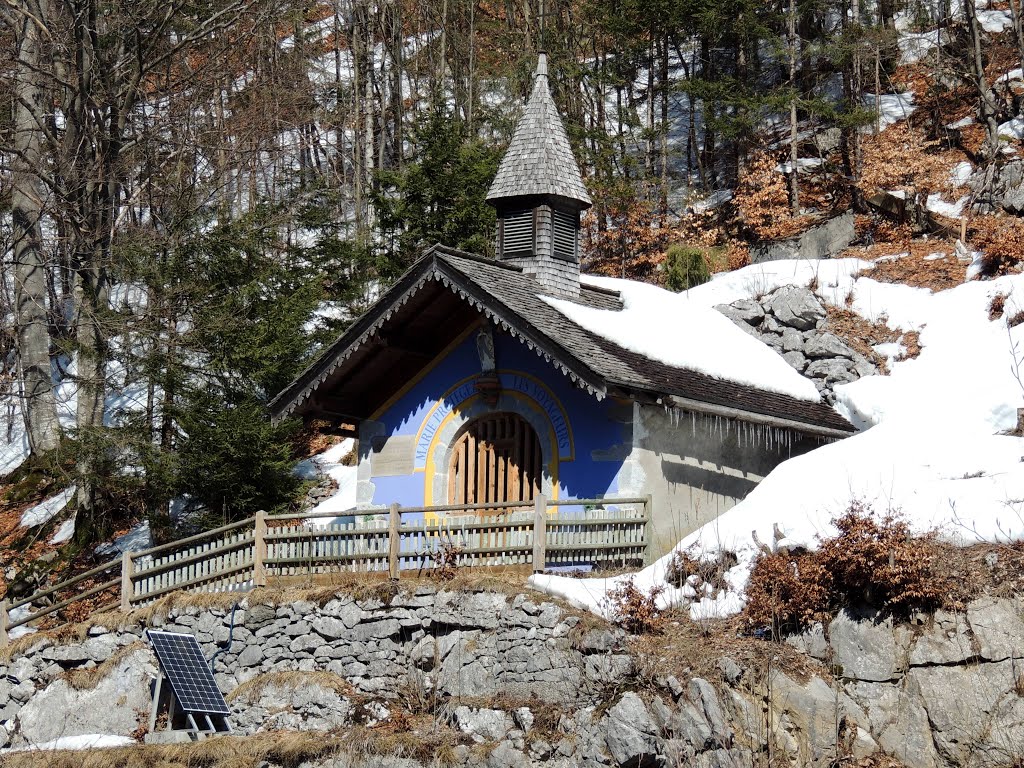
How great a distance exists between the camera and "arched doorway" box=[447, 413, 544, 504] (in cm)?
1906

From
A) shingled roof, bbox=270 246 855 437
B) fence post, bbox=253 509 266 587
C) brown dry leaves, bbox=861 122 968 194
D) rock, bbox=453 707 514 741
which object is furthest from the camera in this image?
brown dry leaves, bbox=861 122 968 194

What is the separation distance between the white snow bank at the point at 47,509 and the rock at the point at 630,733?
1798 centimetres

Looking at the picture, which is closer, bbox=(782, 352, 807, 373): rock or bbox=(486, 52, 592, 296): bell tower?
bbox=(486, 52, 592, 296): bell tower

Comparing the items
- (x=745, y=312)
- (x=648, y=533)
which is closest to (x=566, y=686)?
(x=648, y=533)

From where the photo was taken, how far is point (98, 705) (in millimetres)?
17672

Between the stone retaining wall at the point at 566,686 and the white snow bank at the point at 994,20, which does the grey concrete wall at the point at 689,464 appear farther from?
the white snow bank at the point at 994,20

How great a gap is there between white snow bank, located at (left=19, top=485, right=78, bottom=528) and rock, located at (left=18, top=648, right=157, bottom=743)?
34.4ft

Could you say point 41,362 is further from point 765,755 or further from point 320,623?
point 765,755

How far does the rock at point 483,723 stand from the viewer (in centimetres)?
1421

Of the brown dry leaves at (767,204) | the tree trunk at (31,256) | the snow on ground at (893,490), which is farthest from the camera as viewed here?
the brown dry leaves at (767,204)

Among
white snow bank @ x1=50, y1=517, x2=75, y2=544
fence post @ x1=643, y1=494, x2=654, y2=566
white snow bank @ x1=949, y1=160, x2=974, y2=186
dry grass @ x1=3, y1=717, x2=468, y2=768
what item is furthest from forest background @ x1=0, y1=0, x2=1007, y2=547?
fence post @ x1=643, y1=494, x2=654, y2=566

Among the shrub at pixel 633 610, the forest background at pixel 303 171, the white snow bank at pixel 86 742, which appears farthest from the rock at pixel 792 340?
the white snow bank at pixel 86 742

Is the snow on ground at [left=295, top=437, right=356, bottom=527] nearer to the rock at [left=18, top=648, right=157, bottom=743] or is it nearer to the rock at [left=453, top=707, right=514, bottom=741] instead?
the rock at [left=18, top=648, right=157, bottom=743]

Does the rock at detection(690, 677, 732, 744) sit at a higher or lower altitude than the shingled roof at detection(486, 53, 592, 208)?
lower
